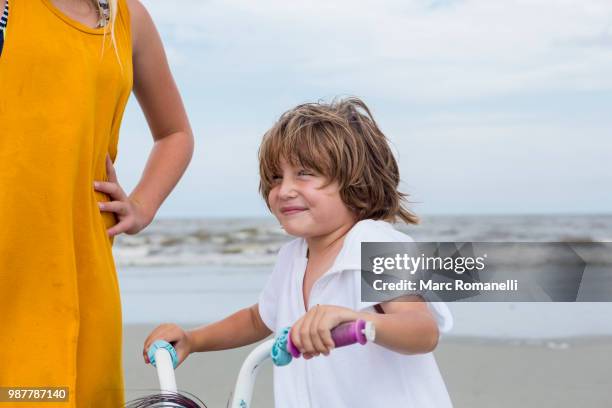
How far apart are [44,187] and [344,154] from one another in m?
0.69

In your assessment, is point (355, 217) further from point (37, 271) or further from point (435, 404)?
point (37, 271)

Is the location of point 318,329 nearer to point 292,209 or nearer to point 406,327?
point 406,327

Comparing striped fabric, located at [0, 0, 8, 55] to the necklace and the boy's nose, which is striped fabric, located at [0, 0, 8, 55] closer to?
the necklace

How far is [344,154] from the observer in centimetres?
198

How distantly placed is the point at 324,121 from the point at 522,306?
523cm

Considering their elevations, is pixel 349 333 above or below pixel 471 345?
above

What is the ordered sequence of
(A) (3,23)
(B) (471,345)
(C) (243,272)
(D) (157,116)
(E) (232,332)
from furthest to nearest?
(C) (243,272)
(B) (471,345)
(D) (157,116)
(E) (232,332)
(A) (3,23)

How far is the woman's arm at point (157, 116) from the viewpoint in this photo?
2.11 meters

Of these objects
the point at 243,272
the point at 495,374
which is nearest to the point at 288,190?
the point at 495,374

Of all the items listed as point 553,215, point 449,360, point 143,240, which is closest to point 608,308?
point 449,360

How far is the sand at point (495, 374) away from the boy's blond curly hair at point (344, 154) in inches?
104

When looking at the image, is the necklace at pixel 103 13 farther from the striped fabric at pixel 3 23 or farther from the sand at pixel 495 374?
the sand at pixel 495 374

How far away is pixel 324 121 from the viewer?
2.04 metres

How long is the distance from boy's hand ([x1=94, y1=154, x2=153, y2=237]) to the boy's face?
347 millimetres
